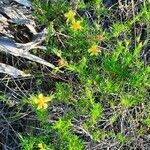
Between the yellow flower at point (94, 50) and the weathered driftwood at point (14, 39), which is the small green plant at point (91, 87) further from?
the weathered driftwood at point (14, 39)

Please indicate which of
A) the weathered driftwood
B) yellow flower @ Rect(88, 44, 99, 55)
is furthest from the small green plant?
the weathered driftwood

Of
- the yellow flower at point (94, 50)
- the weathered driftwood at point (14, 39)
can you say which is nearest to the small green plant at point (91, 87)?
the yellow flower at point (94, 50)

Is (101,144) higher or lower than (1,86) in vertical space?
lower

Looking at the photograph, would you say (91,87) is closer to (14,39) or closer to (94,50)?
(94,50)

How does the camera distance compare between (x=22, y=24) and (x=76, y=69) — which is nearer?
(x=76, y=69)

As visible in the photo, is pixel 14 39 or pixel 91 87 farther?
pixel 14 39

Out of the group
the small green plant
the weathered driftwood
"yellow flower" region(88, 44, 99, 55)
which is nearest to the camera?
Answer: the small green plant

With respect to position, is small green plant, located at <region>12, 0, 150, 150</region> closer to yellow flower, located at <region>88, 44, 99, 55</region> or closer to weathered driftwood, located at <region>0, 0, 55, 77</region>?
yellow flower, located at <region>88, 44, 99, 55</region>

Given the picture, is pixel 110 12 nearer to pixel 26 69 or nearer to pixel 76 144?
pixel 26 69

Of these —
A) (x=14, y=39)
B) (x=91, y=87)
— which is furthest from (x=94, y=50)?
(x=14, y=39)

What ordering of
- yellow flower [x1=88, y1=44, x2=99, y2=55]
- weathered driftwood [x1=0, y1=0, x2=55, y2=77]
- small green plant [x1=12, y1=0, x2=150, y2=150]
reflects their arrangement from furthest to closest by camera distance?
weathered driftwood [x1=0, y1=0, x2=55, y2=77] → yellow flower [x1=88, y1=44, x2=99, y2=55] → small green plant [x1=12, y1=0, x2=150, y2=150]

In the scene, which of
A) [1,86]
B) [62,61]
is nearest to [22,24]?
[1,86]
